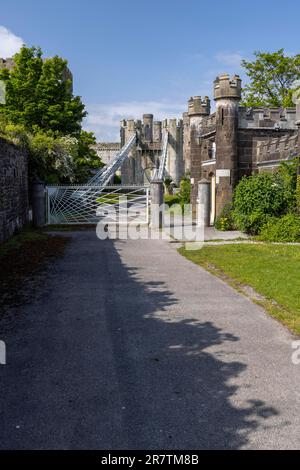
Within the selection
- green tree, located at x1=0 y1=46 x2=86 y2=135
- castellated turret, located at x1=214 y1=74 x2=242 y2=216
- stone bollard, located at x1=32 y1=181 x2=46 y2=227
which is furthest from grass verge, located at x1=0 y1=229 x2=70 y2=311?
green tree, located at x1=0 y1=46 x2=86 y2=135

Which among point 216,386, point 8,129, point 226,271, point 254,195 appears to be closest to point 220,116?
point 254,195

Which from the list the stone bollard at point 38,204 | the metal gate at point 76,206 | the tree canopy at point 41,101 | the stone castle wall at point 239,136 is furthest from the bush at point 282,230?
the tree canopy at point 41,101

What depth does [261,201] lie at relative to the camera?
52.6ft

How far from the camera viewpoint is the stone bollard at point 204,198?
1902 centimetres

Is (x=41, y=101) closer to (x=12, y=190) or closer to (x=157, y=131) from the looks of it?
(x=12, y=190)

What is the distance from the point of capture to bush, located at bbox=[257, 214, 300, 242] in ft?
47.3

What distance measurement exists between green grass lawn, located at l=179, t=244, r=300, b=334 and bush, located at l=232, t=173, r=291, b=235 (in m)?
2.82

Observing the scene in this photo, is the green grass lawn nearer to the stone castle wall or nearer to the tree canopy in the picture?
the stone castle wall

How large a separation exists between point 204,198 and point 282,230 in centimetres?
503

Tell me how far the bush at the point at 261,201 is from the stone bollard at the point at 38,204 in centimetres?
833

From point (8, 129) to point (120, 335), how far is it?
14.9 m

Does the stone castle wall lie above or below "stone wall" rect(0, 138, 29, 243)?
above

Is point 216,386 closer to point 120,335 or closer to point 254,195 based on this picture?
point 120,335

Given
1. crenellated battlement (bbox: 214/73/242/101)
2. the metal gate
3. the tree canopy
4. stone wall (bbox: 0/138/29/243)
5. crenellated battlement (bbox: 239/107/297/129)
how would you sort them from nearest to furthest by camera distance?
stone wall (bbox: 0/138/29/243)
crenellated battlement (bbox: 214/73/242/101)
crenellated battlement (bbox: 239/107/297/129)
the metal gate
the tree canopy
